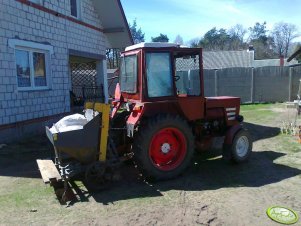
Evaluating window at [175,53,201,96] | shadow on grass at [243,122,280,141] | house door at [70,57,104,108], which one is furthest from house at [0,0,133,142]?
shadow on grass at [243,122,280,141]

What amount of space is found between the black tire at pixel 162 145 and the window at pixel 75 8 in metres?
8.35

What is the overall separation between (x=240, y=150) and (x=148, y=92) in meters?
2.44

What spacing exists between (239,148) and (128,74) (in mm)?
2687

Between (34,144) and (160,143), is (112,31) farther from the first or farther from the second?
(160,143)

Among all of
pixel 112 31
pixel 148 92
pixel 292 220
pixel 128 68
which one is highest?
pixel 112 31

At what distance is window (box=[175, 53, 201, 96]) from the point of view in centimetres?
651

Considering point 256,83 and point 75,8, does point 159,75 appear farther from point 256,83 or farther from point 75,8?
point 256,83

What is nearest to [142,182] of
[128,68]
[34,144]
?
[128,68]

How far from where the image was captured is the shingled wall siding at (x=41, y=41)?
920 centimetres

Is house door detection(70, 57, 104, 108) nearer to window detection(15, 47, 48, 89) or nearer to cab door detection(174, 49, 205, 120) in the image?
window detection(15, 47, 48, 89)

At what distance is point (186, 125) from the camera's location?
247 inches

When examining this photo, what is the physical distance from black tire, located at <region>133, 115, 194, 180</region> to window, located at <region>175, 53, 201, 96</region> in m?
0.66

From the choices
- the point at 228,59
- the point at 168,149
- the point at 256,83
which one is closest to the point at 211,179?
the point at 168,149

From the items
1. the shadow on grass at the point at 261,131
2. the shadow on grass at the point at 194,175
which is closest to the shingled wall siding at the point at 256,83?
the shadow on grass at the point at 261,131
